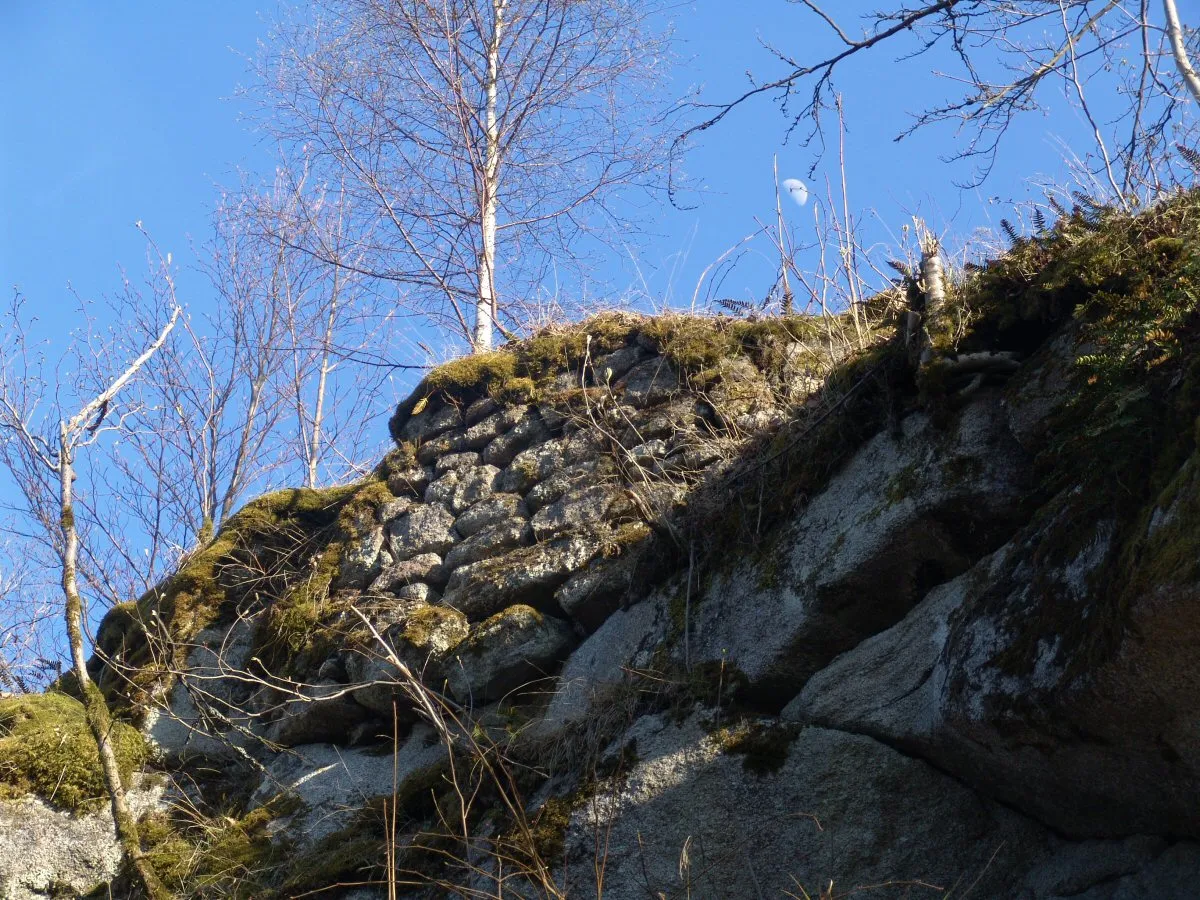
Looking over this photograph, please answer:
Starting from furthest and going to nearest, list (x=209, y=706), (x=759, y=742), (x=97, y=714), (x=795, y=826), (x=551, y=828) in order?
(x=209, y=706)
(x=97, y=714)
(x=551, y=828)
(x=759, y=742)
(x=795, y=826)

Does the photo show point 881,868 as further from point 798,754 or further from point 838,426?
point 838,426

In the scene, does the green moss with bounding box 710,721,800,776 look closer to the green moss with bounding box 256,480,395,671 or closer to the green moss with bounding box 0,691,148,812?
the green moss with bounding box 256,480,395,671

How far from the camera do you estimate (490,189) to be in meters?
10.0

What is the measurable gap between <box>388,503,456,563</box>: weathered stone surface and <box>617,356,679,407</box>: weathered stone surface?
118cm

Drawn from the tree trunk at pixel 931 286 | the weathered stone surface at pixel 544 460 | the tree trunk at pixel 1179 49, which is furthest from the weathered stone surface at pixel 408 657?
the tree trunk at pixel 1179 49

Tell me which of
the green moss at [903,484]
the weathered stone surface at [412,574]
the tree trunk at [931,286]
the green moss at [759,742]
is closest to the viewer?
the green moss at [759,742]

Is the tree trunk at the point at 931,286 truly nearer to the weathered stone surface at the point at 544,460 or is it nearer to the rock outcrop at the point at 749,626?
the rock outcrop at the point at 749,626

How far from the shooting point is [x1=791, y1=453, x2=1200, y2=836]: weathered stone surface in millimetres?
2508

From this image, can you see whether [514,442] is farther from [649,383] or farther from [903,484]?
[903,484]

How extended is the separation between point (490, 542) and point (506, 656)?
866mm

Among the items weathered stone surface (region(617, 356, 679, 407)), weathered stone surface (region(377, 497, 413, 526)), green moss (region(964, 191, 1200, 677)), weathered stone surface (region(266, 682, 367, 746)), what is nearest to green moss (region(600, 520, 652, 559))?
weathered stone surface (region(617, 356, 679, 407))

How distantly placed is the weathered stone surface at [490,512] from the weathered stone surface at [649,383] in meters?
0.85

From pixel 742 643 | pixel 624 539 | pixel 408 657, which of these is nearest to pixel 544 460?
pixel 624 539

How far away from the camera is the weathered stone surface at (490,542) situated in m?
5.53
